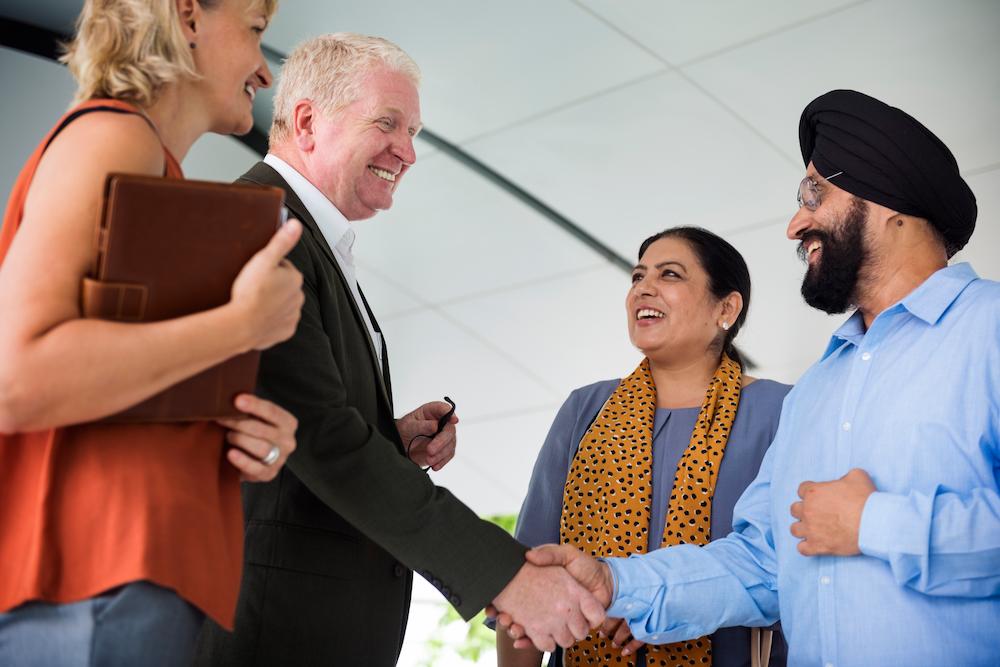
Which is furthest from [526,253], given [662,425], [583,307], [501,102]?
[662,425]

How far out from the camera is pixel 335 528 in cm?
243

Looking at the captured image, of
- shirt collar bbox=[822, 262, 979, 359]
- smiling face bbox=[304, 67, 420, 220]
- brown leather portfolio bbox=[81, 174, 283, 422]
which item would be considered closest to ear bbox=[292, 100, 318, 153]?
smiling face bbox=[304, 67, 420, 220]

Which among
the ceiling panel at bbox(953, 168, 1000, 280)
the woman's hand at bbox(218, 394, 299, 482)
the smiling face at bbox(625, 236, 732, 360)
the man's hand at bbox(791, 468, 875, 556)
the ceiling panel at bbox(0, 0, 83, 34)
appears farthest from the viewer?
the ceiling panel at bbox(953, 168, 1000, 280)

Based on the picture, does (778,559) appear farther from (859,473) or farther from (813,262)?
(813,262)

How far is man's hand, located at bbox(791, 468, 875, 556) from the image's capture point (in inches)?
86.6

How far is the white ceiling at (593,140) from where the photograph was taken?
477 cm

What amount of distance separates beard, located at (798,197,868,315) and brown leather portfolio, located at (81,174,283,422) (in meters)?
1.56

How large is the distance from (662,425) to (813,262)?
77cm

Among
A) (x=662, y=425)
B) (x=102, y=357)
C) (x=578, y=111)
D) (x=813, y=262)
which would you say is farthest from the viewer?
(x=578, y=111)

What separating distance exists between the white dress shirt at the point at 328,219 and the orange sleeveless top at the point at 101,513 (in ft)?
3.89

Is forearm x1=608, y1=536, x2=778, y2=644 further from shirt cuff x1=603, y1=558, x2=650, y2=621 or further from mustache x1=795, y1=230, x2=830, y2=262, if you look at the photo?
mustache x1=795, y1=230, x2=830, y2=262

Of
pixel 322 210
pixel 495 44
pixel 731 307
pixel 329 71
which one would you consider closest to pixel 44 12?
pixel 495 44

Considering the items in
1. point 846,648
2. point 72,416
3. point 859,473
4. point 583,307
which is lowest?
point 846,648

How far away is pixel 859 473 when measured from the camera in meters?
2.24
